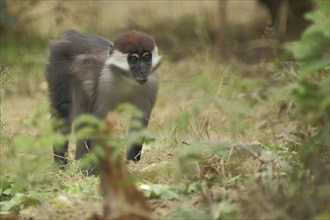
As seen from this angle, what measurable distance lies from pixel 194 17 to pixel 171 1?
807mm

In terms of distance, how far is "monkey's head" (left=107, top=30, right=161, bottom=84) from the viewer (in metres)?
6.66

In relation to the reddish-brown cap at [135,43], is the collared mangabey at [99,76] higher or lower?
lower

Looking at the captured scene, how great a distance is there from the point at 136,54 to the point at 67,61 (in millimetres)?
939

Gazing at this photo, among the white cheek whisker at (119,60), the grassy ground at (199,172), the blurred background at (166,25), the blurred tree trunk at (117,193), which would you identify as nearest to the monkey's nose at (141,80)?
the white cheek whisker at (119,60)

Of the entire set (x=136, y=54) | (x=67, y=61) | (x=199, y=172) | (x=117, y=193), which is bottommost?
(x=199, y=172)

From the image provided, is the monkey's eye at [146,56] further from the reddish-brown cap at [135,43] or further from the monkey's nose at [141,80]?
the monkey's nose at [141,80]

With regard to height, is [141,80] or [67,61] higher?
[67,61]

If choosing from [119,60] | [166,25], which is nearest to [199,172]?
[119,60]

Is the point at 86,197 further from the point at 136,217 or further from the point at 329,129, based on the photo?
the point at 329,129

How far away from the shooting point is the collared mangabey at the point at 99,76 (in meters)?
6.68

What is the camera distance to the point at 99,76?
22.9 ft

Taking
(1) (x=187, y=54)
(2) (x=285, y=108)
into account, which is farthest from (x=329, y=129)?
(1) (x=187, y=54)

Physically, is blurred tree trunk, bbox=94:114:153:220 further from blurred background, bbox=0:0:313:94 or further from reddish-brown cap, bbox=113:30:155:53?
blurred background, bbox=0:0:313:94

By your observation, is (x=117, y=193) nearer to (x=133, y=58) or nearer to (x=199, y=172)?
(x=199, y=172)
